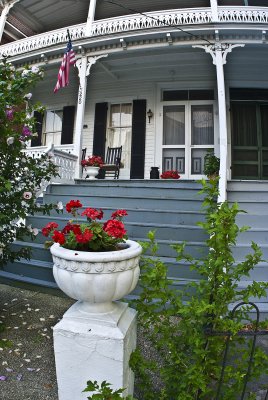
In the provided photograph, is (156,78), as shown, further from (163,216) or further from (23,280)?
(23,280)

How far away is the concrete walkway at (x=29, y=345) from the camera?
193 centimetres

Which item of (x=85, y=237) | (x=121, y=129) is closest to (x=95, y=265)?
(x=85, y=237)

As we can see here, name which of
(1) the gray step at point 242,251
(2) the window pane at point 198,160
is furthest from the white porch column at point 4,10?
(1) the gray step at point 242,251

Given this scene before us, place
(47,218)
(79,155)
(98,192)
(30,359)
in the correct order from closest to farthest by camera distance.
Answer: (30,359) < (47,218) < (98,192) < (79,155)

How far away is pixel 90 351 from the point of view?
4.86ft

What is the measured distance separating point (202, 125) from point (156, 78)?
6.26ft

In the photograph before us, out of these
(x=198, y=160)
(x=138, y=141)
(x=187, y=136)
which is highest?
(x=187, y=136)

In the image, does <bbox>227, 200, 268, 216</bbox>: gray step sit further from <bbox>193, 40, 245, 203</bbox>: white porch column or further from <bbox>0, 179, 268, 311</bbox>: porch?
<bbox>193, 40, 245, 203</bbox>: white porch column

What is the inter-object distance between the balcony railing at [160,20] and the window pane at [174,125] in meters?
2.16

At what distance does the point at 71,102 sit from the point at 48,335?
7597mm

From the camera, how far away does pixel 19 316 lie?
295 cm

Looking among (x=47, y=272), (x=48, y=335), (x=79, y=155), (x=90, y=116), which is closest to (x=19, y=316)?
(x=48, y=335)

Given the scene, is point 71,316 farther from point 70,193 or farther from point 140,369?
point 70,193

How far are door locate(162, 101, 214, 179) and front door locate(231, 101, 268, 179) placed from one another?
2.38 feet
